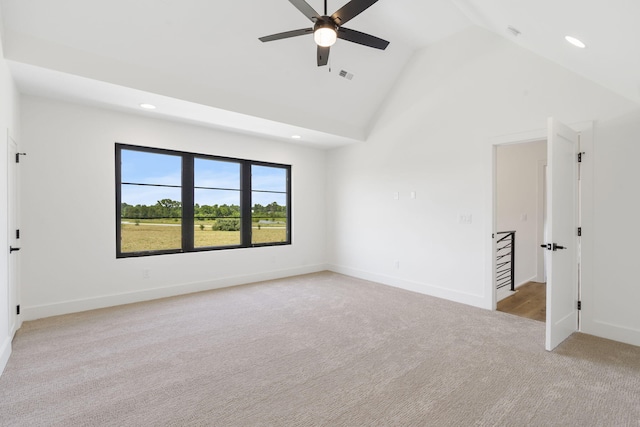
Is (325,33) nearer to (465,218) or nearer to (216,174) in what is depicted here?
(465,218)

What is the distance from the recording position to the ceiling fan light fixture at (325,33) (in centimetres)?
254

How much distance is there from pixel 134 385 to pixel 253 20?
3.60 meters

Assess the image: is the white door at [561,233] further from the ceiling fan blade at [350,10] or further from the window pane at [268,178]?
the window pane at [268,178]

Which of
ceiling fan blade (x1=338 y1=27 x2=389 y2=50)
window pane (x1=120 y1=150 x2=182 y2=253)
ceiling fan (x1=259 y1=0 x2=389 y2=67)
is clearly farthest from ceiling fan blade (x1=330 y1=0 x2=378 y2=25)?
window pane (x1=120 y1=150 x2=182 y2=253)

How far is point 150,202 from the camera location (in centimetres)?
458

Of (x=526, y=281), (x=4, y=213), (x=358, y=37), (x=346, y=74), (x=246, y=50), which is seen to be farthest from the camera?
(x=526, y=281)

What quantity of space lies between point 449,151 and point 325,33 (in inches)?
107

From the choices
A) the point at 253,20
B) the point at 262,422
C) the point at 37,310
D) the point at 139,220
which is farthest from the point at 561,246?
the point at 37,310

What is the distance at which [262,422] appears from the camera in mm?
1923

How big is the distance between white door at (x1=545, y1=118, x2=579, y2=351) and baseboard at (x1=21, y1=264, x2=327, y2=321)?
13.8ft

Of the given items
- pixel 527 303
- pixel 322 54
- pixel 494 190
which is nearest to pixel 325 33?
pixel 322 54

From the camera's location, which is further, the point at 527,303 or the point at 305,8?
the point at 527,303

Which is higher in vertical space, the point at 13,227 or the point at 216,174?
the point at 216,174

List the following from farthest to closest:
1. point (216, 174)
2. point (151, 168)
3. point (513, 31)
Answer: point (216, 174) → point (151, 168) → point (513, 31)
